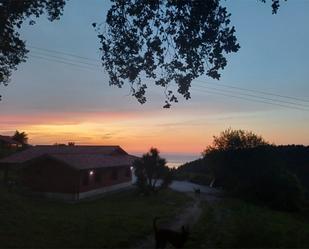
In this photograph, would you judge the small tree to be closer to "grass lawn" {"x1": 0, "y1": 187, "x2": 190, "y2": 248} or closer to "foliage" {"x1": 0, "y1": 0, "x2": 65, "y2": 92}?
"grass lawn" {"x1": 0, "y1": 187, "x2": 190, "y2": 248}

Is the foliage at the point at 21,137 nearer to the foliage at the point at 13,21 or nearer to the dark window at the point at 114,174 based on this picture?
the dark window at the point at 114,174

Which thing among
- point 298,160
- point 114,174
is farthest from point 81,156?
point 298,160

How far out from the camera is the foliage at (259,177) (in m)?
48.4

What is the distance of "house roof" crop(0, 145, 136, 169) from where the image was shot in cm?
4734

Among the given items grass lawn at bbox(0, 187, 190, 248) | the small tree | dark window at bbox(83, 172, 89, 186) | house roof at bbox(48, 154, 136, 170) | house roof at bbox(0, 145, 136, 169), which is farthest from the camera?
the small tree

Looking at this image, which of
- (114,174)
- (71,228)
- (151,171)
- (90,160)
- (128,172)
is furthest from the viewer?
(128,172)

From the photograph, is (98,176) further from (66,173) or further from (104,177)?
(66,173)

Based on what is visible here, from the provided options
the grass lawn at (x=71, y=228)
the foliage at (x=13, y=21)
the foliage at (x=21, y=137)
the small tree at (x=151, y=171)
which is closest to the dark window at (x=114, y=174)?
the small tree at (x=151, y=171)

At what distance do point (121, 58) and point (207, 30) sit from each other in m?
3.32

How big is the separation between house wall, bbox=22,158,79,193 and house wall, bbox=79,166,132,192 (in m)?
1.03

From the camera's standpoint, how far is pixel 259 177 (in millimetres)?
51594

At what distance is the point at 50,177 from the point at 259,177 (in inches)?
860

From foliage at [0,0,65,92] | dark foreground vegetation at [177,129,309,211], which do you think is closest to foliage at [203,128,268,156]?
dark foreground vegetation at [177,129,309,211]

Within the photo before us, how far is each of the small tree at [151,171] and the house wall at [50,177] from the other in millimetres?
6604
